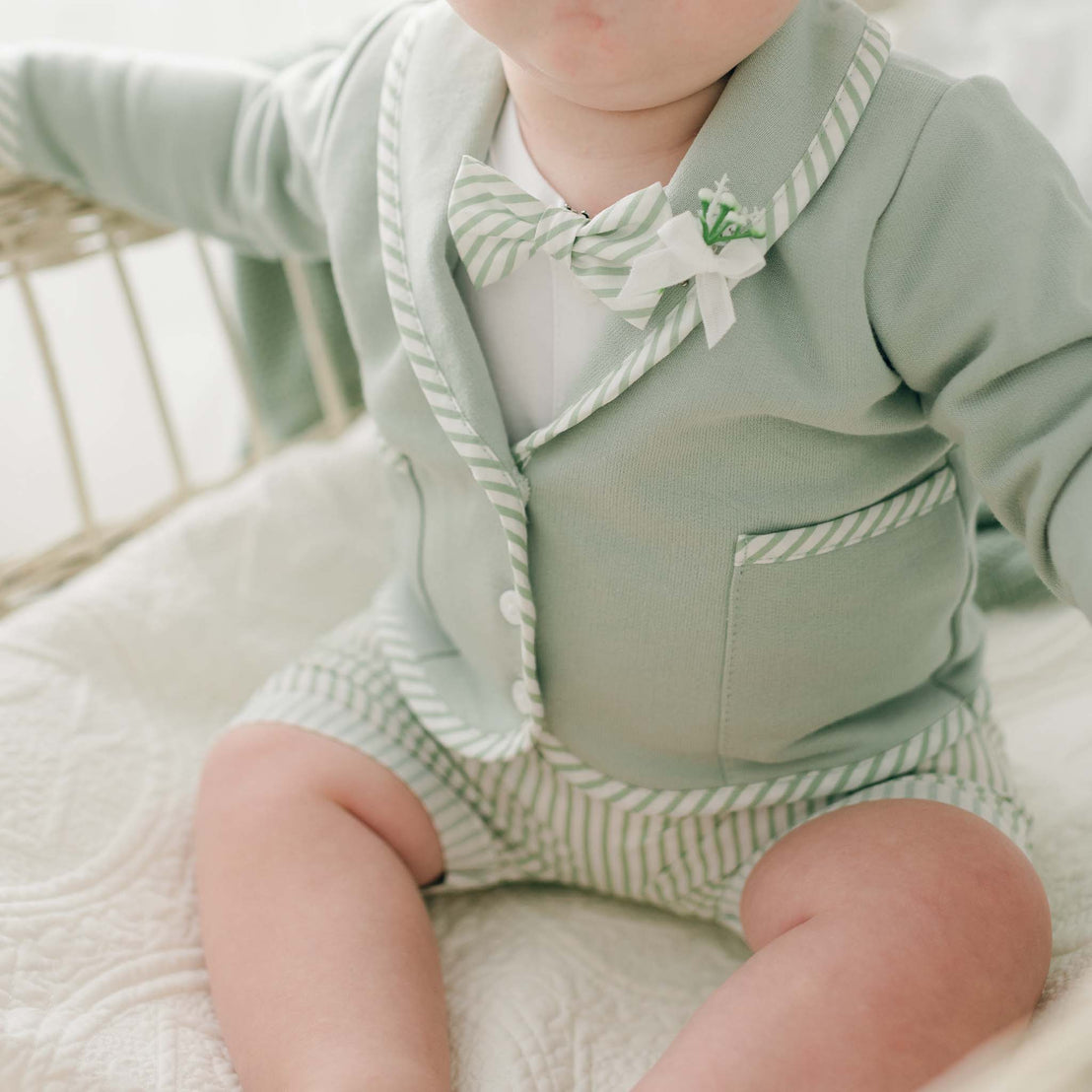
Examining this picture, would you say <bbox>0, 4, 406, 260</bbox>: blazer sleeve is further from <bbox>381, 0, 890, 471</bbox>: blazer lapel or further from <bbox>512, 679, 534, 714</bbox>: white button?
<bbox>512, 679, 534, 714</bbox>: white button

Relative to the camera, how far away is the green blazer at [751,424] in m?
0.58

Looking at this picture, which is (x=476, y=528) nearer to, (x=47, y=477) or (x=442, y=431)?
(x=442, y=431)

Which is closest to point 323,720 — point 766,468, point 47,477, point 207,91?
point 766,468

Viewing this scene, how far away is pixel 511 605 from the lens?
695mm

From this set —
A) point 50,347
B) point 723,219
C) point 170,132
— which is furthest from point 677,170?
point 50,347

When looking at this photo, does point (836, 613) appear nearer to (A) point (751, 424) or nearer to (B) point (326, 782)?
(A) point (751, 424)

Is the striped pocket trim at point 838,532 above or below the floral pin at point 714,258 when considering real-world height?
below

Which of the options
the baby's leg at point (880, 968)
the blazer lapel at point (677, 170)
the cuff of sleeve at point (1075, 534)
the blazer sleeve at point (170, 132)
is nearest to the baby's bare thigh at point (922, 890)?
the baby's leg at point (880, 968)

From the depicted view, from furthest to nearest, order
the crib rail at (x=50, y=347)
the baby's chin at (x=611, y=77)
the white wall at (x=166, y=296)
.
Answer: the white wall at (x=166, y=296), the crib rail at (x=50, y=347), the baby's chin at (x=611, y=77)

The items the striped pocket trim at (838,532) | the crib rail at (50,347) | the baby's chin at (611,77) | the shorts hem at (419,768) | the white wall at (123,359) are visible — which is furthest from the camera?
the white wall at (123,359)

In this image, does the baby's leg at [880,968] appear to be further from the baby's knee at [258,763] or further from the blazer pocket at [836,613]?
the baby's knee at [258,763]

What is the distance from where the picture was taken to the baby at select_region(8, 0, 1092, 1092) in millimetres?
574

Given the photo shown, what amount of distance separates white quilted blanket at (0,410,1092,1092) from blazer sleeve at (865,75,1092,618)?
0.23 m

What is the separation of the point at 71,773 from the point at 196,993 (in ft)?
0.54
